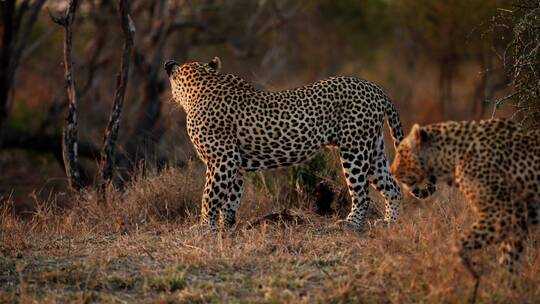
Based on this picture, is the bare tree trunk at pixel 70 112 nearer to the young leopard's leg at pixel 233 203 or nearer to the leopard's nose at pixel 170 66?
the leopard's nose at pixel 170 66

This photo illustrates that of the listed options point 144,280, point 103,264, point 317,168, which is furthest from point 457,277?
point 317,168

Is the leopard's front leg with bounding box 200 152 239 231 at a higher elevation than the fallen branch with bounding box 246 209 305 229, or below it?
higher

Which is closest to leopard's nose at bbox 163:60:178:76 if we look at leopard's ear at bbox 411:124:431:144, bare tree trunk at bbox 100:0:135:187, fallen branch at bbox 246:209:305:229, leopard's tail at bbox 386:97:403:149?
bare tree trunk at bbox 100:0:135:187

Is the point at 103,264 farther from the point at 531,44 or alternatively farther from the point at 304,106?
the point at 531,44

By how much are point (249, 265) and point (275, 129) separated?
2.15m

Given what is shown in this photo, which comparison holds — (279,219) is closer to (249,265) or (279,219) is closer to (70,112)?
(249,265)

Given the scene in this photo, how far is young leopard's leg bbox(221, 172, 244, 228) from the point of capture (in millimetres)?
10039

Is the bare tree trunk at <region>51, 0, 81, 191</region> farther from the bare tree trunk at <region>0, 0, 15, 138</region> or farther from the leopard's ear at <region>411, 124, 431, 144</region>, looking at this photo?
the leopard's ear at <region>411, 124, 431, 144</region>

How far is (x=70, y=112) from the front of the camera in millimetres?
11633

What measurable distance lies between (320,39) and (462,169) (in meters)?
22.6

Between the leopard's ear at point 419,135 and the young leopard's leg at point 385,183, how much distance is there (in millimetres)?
2665

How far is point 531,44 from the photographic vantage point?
950 centimetres

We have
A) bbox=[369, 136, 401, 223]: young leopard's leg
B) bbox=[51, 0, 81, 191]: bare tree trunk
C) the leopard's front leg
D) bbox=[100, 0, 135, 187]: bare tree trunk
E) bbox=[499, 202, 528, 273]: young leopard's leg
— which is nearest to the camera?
bbox=[499, 202, 528, 273]: young leopard's leg

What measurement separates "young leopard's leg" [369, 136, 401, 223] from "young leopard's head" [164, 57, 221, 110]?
190 cm
